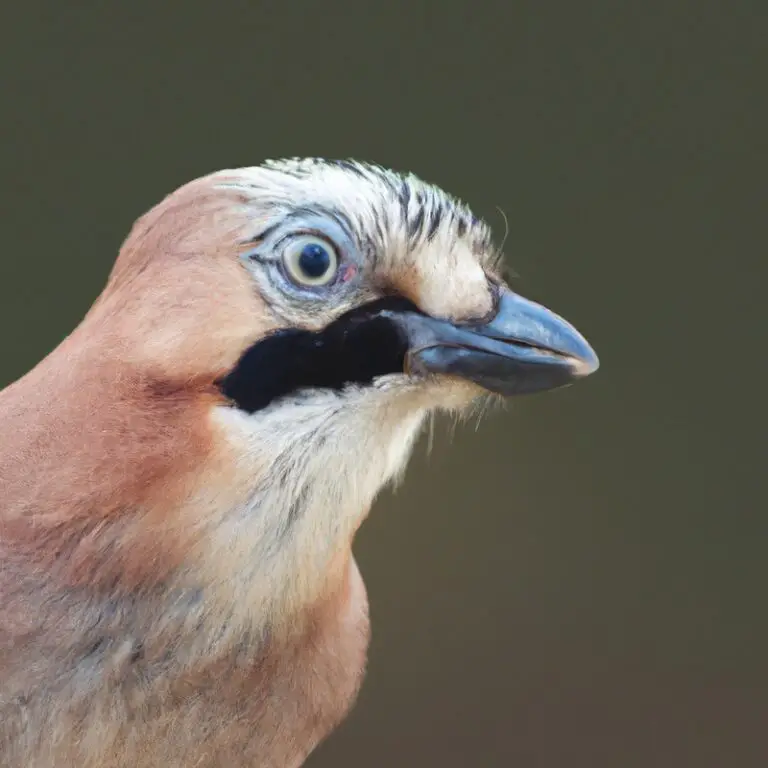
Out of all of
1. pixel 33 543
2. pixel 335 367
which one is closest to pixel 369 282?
pixel 335 367

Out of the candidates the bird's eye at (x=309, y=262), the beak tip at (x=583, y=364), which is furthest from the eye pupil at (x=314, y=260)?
the beak tip at (x=583, y=364)

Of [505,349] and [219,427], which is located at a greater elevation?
[505,349]

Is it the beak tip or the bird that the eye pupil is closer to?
the bird

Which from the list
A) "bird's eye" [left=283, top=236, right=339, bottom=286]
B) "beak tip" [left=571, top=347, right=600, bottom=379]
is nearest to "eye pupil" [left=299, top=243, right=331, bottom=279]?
"bird's eye" [left=283, top=236, right=339, bottom=286]

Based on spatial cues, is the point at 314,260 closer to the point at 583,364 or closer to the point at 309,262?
the point at 309,262

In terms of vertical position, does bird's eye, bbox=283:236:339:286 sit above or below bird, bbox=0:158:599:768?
above

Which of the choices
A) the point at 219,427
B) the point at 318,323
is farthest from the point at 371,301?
the point at 219,427

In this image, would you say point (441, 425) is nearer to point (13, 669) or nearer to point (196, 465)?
point (196, 465)
